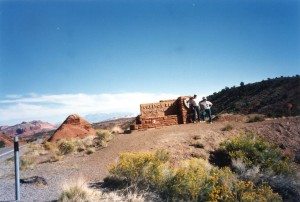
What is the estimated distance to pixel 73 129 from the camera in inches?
1288

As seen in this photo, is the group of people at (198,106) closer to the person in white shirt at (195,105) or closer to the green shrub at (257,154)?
the person in white shirt at (195,105)

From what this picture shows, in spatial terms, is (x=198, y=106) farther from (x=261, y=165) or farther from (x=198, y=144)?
(x=261, y=165)

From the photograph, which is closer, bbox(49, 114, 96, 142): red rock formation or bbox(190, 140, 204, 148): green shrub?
bbox(190, 140, 204, 148): green shrub

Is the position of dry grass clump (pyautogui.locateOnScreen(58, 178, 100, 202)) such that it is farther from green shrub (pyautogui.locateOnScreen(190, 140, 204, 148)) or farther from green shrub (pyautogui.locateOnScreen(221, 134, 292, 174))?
green shrub (pyautogui.locateOnScreen(190, 140, 204, 148))

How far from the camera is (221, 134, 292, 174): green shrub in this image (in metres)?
12.6

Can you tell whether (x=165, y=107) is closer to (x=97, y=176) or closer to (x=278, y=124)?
(x=278, y=124)

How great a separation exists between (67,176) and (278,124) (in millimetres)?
12922

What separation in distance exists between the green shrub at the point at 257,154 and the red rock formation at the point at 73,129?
18357mm

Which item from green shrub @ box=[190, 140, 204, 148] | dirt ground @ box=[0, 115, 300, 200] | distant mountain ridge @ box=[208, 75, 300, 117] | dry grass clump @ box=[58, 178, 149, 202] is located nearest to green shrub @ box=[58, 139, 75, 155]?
dirt ground @ box=[0, 115, 300, 200]

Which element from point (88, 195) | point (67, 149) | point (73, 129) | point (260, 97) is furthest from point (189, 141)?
point (260, 97)

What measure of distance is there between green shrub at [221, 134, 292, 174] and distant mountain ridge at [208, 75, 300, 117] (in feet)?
92.4

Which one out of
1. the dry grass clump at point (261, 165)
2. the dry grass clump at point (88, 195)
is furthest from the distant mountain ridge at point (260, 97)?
the dry grass clump at point (88, 195)

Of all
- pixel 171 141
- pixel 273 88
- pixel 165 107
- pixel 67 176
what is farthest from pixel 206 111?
pixel 273 88

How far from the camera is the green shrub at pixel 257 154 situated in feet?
41.2
